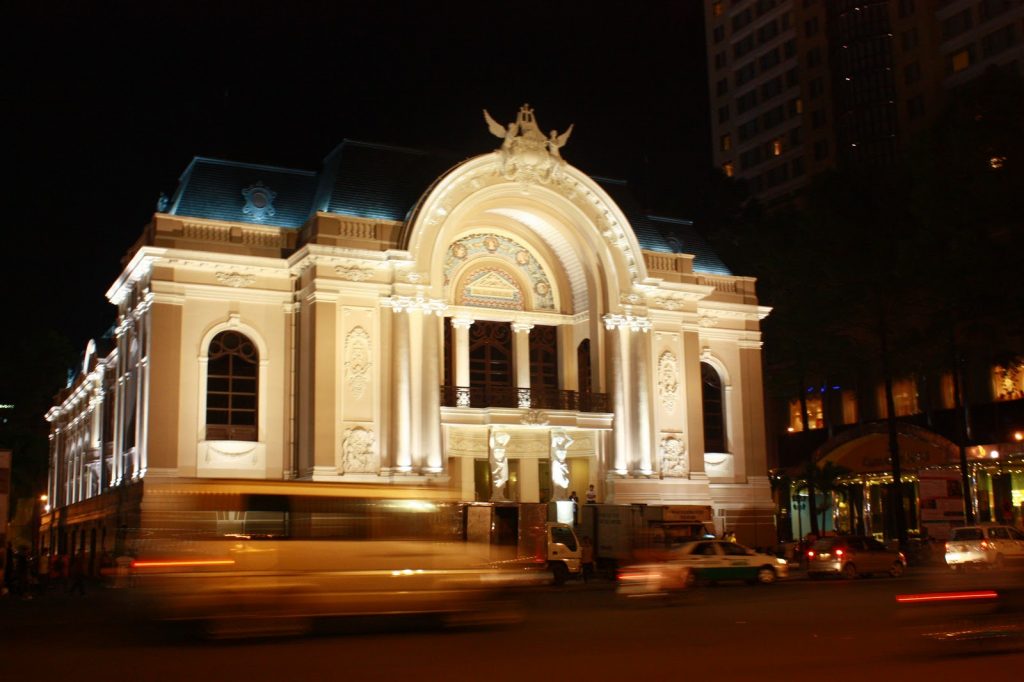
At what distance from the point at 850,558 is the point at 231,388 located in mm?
19391

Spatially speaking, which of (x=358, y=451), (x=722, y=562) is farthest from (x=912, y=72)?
(x=722, y=562)

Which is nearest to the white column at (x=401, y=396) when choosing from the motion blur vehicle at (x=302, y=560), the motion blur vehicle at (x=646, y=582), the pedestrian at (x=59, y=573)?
the pedestrian at (x=59, y=573)

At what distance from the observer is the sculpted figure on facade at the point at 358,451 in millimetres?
36500

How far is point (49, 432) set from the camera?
69.6 meters

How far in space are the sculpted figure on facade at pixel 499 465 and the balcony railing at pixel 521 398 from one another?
3.52 feet

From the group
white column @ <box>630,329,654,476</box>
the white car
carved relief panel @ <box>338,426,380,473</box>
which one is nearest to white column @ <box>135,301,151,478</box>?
carved relief panel @ <box>338,426,380,473</box>

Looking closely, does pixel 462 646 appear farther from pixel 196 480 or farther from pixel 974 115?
pixel 974 115

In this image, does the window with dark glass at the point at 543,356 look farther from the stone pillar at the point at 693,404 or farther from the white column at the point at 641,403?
the stone pillar at the point at 693,404

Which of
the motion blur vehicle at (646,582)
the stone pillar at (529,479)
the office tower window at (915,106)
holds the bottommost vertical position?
the motion blur vehicle at (646,582)

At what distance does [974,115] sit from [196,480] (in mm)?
30325

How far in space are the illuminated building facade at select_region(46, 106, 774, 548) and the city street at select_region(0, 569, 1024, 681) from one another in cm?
1565

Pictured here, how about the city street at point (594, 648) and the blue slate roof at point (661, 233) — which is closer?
the city street at point (594, 648)

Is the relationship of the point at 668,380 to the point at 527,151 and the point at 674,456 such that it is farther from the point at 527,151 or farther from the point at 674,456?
the point at 527,151

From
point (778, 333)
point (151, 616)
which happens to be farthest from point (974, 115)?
point (151, 616)
